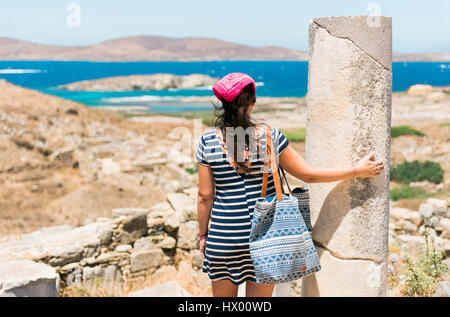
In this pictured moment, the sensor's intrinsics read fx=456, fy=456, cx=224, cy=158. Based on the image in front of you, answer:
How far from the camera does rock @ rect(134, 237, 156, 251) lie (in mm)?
7069

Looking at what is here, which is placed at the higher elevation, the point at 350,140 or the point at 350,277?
the point at 350,140

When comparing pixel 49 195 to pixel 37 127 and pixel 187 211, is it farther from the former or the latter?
pixel 37 127

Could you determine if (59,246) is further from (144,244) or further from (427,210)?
(427,210)

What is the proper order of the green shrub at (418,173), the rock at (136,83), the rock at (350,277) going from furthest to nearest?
the rock at (136,83) < the green shrub at (418,173) < the rock at (350,277)

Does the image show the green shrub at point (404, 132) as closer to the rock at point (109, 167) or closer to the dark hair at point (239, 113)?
the rock at point (109, 167)

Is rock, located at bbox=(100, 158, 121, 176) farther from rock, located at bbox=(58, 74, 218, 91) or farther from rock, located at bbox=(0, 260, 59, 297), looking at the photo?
rock, located at bbox=(58, 74, 218, 91)

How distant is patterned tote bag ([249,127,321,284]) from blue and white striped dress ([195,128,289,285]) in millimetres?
71

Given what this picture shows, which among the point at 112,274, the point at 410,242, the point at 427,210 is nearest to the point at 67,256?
the point at 112,274

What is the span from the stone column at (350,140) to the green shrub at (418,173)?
13705 millimetres

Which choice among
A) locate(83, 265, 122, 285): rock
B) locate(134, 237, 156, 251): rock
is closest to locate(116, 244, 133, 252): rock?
locate(134, 237, 156, 251): rock

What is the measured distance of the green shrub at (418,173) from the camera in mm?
15883

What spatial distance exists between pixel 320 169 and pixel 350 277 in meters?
0.88

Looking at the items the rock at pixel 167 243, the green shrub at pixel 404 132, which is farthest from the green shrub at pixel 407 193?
the green shrub at pixel 404 132

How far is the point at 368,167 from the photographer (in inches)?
121
